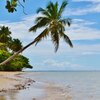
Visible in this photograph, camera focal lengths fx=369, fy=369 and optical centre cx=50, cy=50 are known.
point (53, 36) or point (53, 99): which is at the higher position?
point (53, 36)

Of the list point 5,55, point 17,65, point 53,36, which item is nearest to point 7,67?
point 17,65

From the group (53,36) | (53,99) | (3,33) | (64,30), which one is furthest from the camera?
(3,33)

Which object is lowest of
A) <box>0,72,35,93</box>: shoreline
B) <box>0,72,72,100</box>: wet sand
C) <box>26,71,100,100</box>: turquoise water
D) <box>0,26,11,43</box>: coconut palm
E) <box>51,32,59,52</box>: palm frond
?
<box>26,71,100,100</box>: turquoise water

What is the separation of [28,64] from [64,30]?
257 ft

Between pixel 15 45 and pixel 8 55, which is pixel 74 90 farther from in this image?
pixel 8 55

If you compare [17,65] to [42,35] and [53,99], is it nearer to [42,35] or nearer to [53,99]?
[53,99]

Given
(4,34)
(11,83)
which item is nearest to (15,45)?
(11,83)

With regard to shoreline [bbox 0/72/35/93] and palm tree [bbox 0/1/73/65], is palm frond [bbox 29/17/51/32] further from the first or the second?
shoreline [bbox 0/72/35/93]

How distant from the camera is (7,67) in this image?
290 feet

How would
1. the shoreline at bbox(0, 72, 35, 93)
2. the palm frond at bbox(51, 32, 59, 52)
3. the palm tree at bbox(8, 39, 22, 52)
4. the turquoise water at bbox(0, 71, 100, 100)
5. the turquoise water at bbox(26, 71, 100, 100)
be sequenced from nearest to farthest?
the palm tree at bbox(8, 39, 22, 52), the palm frond at bbox(51, 32, 59, 52), the turquoise water at bbox(0, 71, 100, 100), the turquoise water at bbox(26, 71, 100, 100), the shoreline at bbox(0, 72, 35, 93)

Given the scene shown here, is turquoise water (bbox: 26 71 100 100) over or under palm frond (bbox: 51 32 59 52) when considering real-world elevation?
under

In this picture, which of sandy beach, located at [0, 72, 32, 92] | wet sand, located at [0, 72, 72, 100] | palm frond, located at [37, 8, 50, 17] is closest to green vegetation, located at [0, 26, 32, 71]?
sandy beach, located at [0, 72, 32, 92]

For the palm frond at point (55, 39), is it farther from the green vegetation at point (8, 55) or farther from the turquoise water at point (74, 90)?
the green vegetation at point (8, 55)

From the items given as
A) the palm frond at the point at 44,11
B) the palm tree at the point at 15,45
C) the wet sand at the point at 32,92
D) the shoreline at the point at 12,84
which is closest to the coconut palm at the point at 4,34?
the palm tree at the point at 15,45
